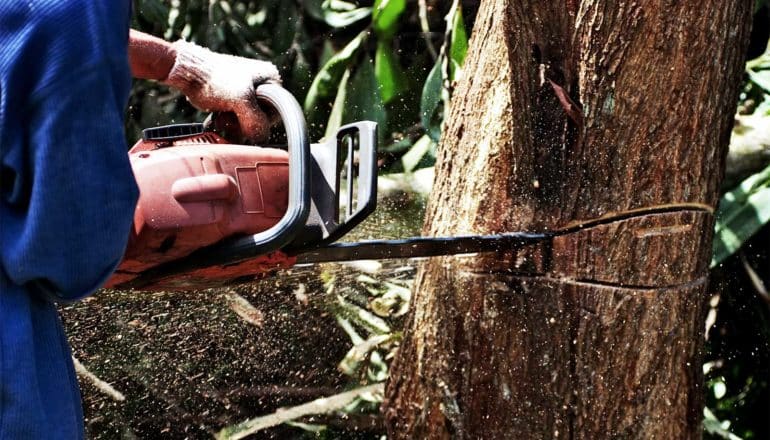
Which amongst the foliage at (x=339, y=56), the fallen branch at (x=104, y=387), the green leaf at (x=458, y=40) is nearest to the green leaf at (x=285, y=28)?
the foliage at (x=339, y=56)

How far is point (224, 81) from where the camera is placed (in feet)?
5.09

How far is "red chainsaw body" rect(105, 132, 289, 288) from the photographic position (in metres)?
1.36

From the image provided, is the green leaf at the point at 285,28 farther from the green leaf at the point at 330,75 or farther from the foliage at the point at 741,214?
the foliage at the point at 741,214

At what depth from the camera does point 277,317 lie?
2895 mm

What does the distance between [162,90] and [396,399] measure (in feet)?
7.53

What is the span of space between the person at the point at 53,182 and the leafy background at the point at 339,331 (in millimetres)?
1319

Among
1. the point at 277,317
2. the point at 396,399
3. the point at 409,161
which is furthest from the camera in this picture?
the point at 409,161

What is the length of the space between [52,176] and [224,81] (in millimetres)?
557

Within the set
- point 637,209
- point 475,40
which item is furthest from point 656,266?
point 475,40

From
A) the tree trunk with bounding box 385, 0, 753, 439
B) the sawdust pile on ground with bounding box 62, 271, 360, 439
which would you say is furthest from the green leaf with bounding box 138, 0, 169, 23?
the tree trunk with bounding box 385, 0, 753, 439

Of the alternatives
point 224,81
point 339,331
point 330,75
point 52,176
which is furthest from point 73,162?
point 330,75

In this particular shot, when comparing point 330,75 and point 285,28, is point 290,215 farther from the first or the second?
point 285,28

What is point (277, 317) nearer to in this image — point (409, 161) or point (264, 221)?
point (409, 161)

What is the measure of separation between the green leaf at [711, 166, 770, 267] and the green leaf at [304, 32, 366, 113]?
57.1 inches
